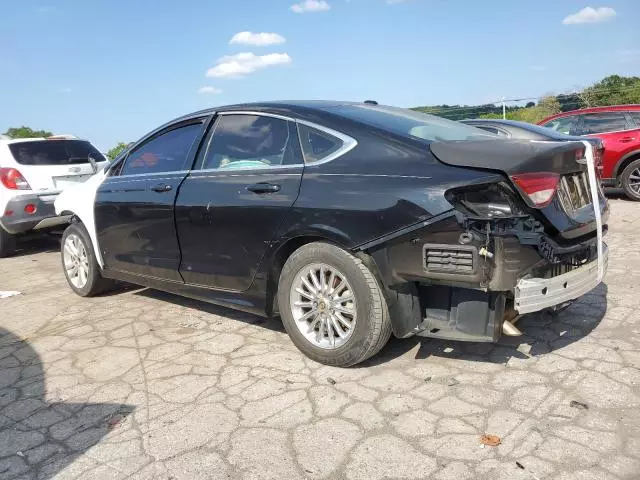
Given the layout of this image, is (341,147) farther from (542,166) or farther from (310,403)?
(310,403)

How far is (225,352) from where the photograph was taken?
3.88 metres

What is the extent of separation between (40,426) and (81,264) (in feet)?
8.80

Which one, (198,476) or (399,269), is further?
(399,269)

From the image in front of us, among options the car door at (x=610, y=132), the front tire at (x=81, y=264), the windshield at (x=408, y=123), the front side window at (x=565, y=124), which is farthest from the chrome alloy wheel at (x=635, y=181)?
the front tire at (x=81, y=264)

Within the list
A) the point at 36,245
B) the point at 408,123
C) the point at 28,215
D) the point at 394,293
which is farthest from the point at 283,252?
the point at 36,245

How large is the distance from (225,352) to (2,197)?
514 centimetres

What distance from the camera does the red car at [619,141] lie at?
9469 mm

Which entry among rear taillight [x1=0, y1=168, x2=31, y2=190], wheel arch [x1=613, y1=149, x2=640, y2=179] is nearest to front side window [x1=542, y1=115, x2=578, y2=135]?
wheel arch [x1=613, y1=149, x2=640, y2=179]

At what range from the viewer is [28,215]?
7.41 meters

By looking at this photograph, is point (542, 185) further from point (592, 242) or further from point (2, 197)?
point (2, 197)

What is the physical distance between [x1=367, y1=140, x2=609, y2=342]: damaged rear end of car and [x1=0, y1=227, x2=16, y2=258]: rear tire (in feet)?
21.7

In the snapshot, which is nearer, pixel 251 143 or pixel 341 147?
pixel 341 147

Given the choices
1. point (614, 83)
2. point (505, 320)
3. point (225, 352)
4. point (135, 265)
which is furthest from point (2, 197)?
point (614, 83)

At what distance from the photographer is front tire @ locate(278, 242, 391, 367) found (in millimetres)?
3211
